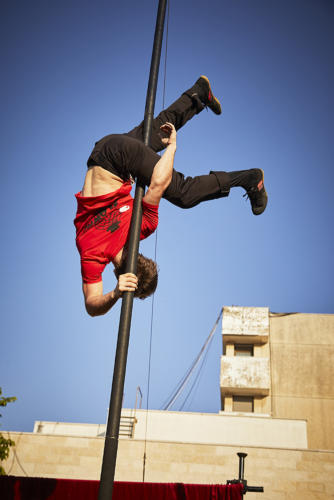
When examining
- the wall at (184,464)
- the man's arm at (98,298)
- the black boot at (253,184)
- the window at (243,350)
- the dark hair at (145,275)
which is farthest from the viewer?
the window at (243,350)

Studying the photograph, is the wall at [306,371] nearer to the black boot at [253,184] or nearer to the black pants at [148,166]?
the black boot at [253,184]

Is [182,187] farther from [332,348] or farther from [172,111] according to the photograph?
[332,348]

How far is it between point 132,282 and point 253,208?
82.7 inches

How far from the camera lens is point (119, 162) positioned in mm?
3879

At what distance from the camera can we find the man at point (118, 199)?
3.80 meters

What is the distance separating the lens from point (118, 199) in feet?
13.3

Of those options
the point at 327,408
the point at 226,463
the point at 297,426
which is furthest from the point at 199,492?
the point at 327,408

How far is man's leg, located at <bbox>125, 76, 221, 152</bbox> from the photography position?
4942 mm

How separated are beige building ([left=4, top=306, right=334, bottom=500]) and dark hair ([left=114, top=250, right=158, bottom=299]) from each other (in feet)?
44.2

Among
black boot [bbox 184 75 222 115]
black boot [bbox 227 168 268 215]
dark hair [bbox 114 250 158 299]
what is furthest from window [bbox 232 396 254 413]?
dark hair [bbox 114 250 158 299]

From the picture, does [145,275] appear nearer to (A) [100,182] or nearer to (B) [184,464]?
(A) [100,182]

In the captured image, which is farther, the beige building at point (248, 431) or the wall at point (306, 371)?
the wall at point (306, 371)

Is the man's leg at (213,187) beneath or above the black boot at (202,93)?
beneath

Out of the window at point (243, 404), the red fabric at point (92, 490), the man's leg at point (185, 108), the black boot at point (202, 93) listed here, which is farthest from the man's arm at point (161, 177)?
the window at point (243, 404)
